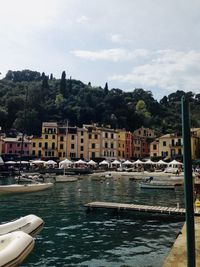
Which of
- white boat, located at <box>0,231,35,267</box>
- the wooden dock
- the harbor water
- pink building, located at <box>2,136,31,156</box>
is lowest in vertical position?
the harbor water

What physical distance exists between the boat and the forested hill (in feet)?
289

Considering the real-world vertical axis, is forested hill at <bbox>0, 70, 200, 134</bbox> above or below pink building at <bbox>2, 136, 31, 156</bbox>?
above

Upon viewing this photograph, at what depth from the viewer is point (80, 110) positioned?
117m

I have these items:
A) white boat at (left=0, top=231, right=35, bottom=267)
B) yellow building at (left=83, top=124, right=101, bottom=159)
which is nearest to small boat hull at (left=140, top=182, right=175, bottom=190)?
white boat at (left=0, top=231, right=35, bottom=267)

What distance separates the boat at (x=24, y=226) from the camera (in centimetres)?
1455

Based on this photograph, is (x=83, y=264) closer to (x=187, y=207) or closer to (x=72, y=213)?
(x=187, y=207)

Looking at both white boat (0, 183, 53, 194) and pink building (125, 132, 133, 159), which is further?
pink building (125, 132, 133, 159)

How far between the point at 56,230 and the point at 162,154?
3261 inches

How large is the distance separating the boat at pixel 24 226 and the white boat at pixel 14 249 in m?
3.03

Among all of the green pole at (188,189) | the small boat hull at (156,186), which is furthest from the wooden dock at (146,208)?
the small boat hull at (156,186)

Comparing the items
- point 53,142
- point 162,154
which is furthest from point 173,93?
point 53,142

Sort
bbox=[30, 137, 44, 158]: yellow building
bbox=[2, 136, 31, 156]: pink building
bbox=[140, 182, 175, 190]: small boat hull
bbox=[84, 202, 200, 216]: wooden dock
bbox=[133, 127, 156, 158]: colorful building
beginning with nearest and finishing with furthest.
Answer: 1. bbox=[84, 202, 200, 216]: wooden dock
2. bbox=[140, 182, 175, 190]: small boat hull
3. bbox=[2, 136, 31, 156]: pink building
4. bbox=[30, 137, 44, 158]: yellow building
5. bbox=[133, 127, 156, 158]: colorful building

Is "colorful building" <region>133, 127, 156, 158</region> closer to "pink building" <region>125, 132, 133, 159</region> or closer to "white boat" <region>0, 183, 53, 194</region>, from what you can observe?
"pink building" <region>125, 132, 133, 159</region>

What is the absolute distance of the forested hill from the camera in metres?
113
